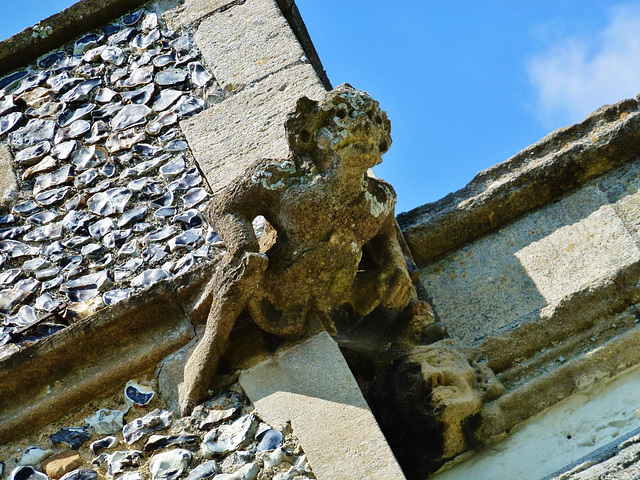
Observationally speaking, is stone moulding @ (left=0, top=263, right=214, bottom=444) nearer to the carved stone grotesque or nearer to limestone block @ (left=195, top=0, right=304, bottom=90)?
the carved stone grotesque

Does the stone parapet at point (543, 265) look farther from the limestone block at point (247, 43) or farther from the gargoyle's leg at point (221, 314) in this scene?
the limestone block at point (247, 43)

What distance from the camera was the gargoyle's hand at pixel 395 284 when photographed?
12.4 ft

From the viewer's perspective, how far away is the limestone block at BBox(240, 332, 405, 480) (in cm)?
319

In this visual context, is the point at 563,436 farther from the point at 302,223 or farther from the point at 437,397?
the point at 302,223

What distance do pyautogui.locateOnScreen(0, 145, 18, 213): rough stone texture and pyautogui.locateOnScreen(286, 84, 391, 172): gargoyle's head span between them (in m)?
1.85

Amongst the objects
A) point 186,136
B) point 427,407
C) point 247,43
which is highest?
point 247,43

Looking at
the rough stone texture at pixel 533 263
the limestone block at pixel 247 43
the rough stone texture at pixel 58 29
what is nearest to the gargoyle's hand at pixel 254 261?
the rough stone texture at pixel 533 263

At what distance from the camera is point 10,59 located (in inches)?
227

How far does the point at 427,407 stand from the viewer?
11.6ft

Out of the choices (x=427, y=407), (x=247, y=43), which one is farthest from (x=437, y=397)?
(x=247, y=43)

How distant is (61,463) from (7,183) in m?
1.91

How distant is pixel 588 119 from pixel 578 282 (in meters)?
0.88

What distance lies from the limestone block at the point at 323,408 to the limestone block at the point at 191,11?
8.69 feet

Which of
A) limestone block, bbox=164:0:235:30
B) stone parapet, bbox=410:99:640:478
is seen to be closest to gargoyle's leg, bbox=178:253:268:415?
stone parapet, bbox=410:99:640:478
